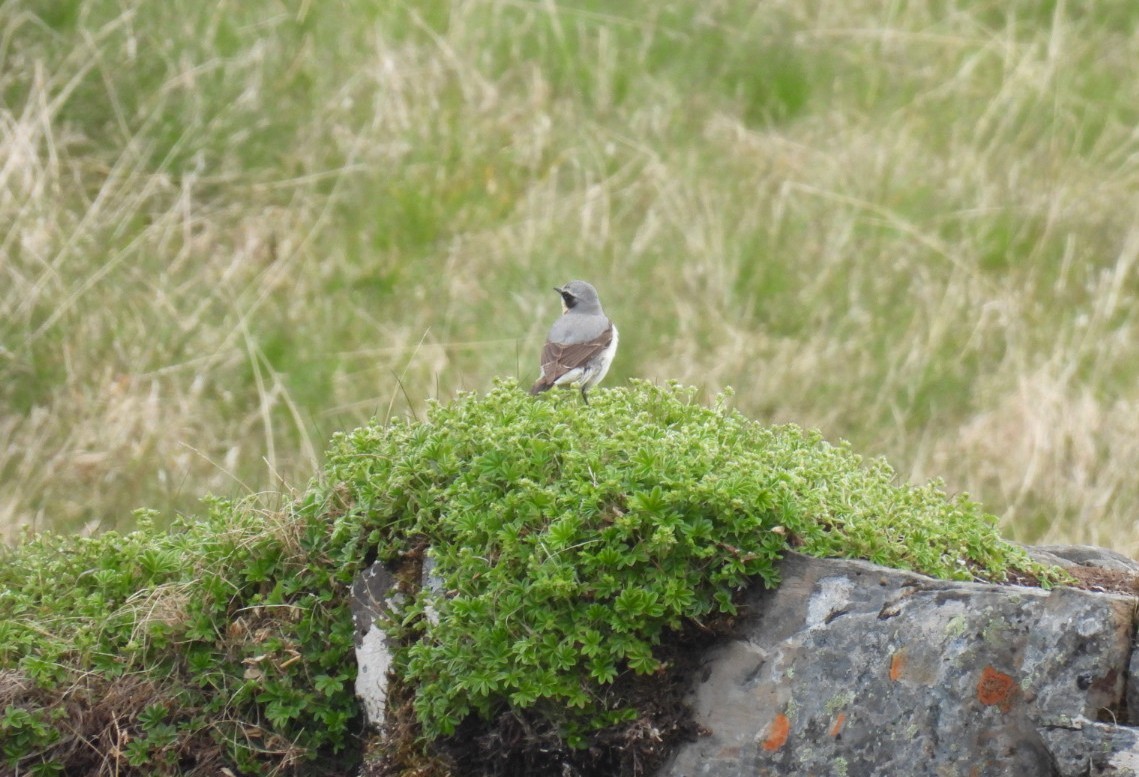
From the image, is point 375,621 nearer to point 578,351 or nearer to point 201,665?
point 201,665

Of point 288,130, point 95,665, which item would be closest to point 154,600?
point 95,665

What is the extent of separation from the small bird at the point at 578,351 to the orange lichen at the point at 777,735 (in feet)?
12.6

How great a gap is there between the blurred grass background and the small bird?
1.57 meters

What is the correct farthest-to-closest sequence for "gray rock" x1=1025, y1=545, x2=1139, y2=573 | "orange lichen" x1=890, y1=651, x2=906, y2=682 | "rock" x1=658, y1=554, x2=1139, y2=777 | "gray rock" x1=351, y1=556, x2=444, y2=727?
"gray rock" x1=1025, y1=545, x2=1139, y2=573, "gray rock" x1=351, y1=556, x2=444, y2=727, "orange lichen" x1=890, y1=651, x2=906, y2=682, "rock" x1=658, y1=554, x2=1139, y2=777

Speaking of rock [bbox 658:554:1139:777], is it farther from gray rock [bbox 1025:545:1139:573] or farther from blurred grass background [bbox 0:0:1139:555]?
blurred grass background [bbox 0:0:1139:555]

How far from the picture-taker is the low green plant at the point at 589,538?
421 cm

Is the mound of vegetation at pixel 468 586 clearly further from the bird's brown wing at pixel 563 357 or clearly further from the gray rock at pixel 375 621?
the bird's brown wing at pixel 563 357

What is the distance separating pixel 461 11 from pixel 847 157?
3.67 meters

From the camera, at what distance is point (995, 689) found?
13.0 feet

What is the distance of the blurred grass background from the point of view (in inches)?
387

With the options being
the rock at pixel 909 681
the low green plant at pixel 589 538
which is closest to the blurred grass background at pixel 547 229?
the low green plant at pixel 589 538

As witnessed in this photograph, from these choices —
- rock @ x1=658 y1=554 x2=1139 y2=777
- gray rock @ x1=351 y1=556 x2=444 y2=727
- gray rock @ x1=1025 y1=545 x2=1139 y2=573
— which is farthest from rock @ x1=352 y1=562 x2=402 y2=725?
gray rock @ x1=1025 y1=545 x2=1139 y2=573

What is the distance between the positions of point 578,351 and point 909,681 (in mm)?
4354

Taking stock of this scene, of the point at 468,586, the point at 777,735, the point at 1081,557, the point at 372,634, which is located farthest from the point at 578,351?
the point at 777,735
